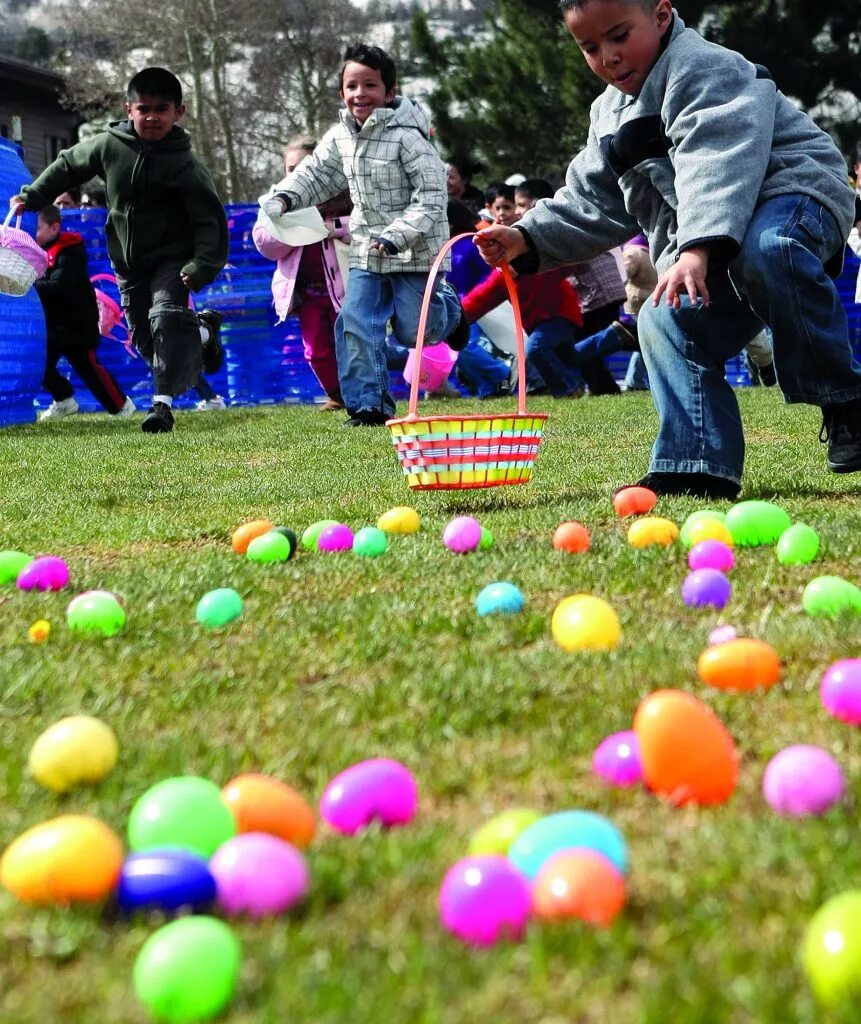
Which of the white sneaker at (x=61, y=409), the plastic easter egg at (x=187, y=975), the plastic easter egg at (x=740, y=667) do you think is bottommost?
the white sneaker at (x=61, y=409)

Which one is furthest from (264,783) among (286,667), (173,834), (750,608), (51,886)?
(750,608)

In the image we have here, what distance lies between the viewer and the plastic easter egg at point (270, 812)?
153 centimetres

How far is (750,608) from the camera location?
262 centimetres

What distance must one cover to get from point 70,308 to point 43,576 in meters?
8.19

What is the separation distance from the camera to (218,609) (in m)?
2.67

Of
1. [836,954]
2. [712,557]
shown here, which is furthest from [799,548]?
[836,954]

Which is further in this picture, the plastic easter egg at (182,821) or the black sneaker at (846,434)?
the black sneaker at (846,434)

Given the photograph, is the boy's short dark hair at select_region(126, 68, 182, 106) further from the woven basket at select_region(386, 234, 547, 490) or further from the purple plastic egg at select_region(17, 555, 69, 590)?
the purple plastic egg at select_region(17, 555, 69, 590)

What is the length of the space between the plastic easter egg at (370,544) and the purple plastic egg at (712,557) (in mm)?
840

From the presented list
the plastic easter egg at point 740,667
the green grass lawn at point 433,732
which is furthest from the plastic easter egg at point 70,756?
the plastic easter egg at point 740,667

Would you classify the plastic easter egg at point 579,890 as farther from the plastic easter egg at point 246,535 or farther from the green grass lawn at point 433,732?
the plastic easter egg at point 246,535

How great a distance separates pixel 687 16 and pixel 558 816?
65.6 feet

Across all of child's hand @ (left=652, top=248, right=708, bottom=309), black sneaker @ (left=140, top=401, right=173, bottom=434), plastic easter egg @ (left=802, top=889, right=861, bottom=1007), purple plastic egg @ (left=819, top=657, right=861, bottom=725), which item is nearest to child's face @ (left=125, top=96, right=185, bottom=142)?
black sneaker @ (left=140, top=401, right=173, bottom=434)

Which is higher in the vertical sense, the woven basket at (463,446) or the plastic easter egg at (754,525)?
the plastic easter egg at (754,525)
